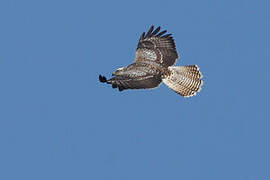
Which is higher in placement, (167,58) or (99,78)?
(167,58)

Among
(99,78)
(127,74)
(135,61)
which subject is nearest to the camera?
(99,78)

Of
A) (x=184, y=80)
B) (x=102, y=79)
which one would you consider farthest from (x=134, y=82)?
(x=184, y=80)

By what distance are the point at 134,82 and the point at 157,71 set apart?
110 cm

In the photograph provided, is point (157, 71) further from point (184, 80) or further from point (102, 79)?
point (102, 79)

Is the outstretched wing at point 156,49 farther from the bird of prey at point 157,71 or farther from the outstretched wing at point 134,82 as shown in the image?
the outstretched wing at point 134,82

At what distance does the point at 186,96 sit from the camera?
17984 millimetres

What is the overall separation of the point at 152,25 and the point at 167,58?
3.64 ft

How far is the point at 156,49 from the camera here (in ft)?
62.3

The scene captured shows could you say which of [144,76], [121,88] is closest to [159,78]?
[144,76]

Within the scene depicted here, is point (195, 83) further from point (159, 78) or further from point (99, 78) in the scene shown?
point (99, 78)

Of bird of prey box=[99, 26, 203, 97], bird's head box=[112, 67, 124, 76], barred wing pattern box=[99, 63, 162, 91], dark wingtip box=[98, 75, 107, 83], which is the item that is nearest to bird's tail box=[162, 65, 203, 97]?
bird of prey box=[99, 26, 203, 97]

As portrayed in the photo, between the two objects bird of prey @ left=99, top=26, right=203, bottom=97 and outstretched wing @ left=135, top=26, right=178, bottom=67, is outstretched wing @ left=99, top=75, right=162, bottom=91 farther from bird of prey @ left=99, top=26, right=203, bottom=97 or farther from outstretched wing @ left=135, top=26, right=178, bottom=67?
outstretched wing @ left=135, top=26, right=178, bottom=67

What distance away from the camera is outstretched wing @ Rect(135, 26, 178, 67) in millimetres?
18688

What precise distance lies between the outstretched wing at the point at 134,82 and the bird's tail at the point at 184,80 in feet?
1.85
